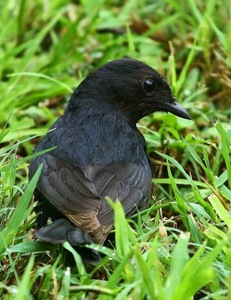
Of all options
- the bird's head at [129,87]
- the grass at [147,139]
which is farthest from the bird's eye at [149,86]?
the grass at [147,139]

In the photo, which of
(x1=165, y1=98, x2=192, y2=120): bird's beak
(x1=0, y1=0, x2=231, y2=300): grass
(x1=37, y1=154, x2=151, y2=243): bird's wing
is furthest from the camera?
(x1=165, y1=98, x2=192, y2=120): bird's beak

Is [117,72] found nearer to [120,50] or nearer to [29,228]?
[29,228]

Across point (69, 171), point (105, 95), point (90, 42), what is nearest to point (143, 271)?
point (69, 171)

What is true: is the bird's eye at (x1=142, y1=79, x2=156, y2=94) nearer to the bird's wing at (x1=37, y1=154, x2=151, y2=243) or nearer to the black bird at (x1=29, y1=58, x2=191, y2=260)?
the black bird at (x1=29, y1=58, x2=191, y2=260)

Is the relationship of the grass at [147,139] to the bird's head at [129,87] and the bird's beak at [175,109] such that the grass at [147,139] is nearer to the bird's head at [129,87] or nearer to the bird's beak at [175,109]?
the bird's beak at [175,109]

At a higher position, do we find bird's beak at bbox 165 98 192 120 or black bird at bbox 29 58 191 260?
black bird at bbox 29 58 191 260

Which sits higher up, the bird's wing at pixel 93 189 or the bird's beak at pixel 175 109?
the bird's wing at pixel 93 189

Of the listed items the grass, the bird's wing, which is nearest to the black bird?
the bird's wing

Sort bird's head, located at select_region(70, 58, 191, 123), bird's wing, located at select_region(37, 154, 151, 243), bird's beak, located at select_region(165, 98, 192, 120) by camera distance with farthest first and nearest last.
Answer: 1. bird's beak, located at select_region(165, 98, 192, 120)
2. bird's head, located at select_region(70, 58, 191, 123)
3. bird's wing, located at select_region(37, 154, 151, 243)
